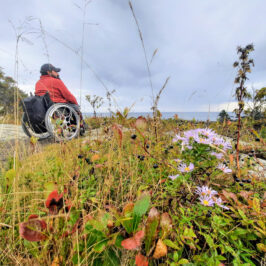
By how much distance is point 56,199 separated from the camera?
20.0 inches

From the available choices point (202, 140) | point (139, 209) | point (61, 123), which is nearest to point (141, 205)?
point (139, 209)

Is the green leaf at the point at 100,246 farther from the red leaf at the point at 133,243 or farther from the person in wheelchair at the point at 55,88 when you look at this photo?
the person in wheelchair at the point at 55,88

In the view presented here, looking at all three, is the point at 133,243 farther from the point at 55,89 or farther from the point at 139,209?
the point at 55,89

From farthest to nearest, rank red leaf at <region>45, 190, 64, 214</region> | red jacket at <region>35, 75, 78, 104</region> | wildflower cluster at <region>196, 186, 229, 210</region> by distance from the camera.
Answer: red jacket at <region>35, 75, 78, 104</region>, wildflower cluster at <region>196, 186, 229, 210</region>, red leaf at <region>45, 190, 64, 214</region>

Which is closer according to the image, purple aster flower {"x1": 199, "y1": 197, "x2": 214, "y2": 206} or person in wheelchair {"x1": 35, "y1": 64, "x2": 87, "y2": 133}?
purple aster flower {"x1": 199, "y1": 197, "x2": 214, "y2": 206}

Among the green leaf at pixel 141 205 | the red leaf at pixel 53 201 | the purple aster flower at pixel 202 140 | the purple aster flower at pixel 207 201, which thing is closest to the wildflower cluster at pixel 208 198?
the purple aster flower at pixel 207 201

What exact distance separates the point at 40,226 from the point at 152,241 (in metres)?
A: 0.44

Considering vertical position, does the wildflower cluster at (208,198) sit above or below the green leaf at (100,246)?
above

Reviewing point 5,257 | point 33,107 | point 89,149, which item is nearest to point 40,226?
point 5,257

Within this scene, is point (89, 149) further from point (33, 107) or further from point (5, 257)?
point (33, 107)

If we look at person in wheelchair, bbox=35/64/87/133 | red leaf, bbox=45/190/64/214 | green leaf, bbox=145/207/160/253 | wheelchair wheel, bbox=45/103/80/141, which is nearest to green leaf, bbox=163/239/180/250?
green leaf, bbox=145/207/160/253

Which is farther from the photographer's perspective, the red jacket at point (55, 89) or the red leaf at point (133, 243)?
the red jacket at point (55, 89)

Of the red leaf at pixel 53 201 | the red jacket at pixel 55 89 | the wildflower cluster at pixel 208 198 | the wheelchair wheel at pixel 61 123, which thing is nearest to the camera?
the red leaf at pixel 53 201

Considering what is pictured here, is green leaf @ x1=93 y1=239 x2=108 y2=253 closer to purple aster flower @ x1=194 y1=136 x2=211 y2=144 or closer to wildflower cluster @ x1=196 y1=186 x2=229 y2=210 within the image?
wildflower cluster @ x1=196 y1=186 x2=229 y2=210
